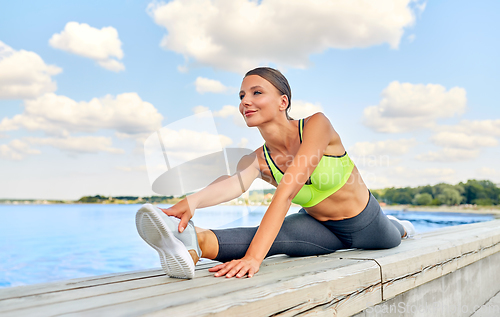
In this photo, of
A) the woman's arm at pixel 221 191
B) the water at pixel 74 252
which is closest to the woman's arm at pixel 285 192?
the woman's arm at pixel 221 191

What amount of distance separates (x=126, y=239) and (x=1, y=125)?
28470 millimetres

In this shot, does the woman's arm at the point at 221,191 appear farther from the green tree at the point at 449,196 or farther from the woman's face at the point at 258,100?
the green tree at the point at 449,196

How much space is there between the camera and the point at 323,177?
60.9 inches

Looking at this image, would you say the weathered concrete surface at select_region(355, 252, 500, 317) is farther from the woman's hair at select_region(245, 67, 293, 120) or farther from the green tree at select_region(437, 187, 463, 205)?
the green tree at select_region(437, 187, 463, 205)

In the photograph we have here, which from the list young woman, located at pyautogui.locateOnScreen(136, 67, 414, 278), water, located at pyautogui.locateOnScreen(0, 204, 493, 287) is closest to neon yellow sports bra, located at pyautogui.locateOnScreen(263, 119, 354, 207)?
young woman, located at pyautogui.locateOnScreen(136, 67, 414, 278)

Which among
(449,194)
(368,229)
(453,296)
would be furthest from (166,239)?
(449,194)

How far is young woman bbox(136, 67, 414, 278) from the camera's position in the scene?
1.16m

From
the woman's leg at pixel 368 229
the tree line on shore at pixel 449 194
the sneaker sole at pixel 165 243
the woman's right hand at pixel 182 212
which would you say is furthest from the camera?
the tree line on shore at pixel 449 194

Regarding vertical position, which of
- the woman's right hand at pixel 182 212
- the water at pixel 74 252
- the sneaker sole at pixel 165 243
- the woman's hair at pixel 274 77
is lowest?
the water at pixel 74 252

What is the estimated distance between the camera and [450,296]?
203cm

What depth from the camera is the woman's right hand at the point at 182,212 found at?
3.91 feet

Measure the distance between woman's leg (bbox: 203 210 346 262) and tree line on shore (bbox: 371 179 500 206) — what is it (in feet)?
54.2

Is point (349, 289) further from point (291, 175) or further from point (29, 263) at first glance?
point (29, 263)

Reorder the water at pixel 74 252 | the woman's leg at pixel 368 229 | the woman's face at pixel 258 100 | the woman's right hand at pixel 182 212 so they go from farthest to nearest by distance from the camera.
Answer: the water at pixel 74 252 < the woman's leg at pixel 368 229 < the woman's face at pixel 258 100 < the woman's right hand at pixel 182 212
